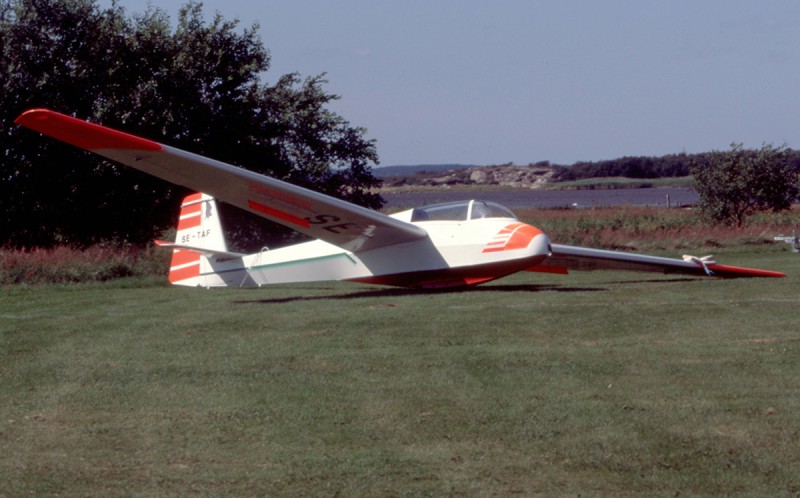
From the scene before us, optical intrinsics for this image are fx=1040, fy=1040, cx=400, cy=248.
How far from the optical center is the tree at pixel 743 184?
41.8 meters

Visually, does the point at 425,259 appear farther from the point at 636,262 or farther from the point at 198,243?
the point at 198,243

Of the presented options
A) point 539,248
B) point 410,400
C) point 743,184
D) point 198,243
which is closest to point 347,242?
point 539,248

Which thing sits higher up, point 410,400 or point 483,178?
point 483,178

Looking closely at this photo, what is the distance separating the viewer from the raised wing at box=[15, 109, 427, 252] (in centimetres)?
1399

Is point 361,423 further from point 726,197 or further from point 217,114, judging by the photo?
point 726,197

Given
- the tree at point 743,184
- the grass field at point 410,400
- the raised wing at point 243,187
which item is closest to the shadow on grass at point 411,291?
the raised wing at point 243,187

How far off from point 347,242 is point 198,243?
12.2ft

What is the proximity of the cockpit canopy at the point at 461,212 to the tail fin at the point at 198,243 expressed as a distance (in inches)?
151

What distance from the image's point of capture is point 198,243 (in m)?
20.4

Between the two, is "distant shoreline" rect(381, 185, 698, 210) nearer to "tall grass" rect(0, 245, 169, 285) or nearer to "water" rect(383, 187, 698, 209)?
"water" rect(383, 187, 698, 209)

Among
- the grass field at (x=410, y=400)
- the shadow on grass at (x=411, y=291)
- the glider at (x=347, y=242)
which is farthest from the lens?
the shadow on grass at (x=411, y=291)

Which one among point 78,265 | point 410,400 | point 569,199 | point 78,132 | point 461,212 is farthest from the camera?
point 569,199

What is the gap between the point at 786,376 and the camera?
9078 mm

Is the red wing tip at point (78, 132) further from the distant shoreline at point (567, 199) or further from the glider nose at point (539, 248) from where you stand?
the distant shoreline at point (567, 199)
